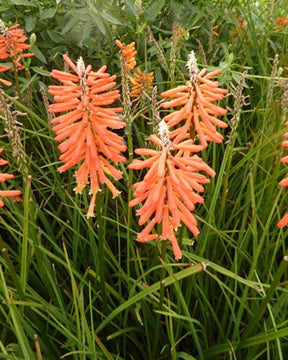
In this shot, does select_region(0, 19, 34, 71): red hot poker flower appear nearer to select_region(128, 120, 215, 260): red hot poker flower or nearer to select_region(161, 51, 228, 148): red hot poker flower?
select_region(161, 51, 228, 148): red hot poker flower

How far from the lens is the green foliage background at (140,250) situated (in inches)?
87.6

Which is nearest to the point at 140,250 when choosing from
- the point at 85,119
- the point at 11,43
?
the point at 85,119

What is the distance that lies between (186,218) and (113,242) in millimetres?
1454

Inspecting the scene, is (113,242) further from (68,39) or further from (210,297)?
(68,39)

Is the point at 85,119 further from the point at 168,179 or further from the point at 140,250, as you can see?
the point at 140,250

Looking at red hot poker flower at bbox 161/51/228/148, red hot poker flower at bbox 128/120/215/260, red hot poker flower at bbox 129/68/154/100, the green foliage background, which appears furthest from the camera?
red hot poker flower at bbox 129/68/154/100

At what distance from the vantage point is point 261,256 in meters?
2.73

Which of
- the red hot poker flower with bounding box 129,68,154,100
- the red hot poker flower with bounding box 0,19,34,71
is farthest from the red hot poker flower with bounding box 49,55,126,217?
the red hot poker flower with bounding box 129,68,154,100

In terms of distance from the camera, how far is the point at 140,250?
2.84 meters

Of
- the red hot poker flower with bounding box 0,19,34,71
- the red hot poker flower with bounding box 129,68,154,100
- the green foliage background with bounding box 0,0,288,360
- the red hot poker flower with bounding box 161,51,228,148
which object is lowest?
the green foliage background with bounding box 0,0,288,360

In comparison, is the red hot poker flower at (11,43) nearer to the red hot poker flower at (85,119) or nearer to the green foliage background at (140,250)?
the green foliage background at (140,250)

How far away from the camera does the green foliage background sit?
222cm

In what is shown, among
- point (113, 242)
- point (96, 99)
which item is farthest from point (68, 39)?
point (96, 99)

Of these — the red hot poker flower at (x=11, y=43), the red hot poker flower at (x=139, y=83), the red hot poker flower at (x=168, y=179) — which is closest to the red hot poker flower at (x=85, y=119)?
the red hot poker flower at (x=168, y=179)
